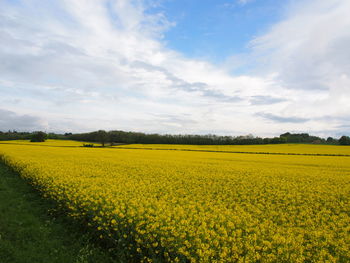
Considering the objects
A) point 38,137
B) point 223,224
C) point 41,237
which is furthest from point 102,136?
point 223,224

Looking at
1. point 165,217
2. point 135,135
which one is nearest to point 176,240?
point 165,217

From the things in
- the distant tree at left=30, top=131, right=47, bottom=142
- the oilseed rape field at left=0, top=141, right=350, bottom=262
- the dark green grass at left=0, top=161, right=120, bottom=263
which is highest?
the distant tree at left=30, top=131, right=47, bottom=142

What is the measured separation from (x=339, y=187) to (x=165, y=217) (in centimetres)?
963

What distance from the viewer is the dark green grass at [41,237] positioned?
18.7ft

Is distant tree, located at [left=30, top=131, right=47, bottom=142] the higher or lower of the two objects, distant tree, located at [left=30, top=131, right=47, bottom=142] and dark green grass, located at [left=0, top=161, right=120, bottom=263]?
the higher

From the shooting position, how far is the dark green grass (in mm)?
5715

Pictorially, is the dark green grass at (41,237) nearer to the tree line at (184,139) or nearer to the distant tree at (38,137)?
the tree line at (184,139)

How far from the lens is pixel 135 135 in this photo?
7894 centimetres

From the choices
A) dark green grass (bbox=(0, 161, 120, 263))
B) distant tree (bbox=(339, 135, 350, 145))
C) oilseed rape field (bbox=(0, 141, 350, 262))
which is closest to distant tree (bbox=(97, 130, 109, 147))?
dark green grass (bbox=(0, 161, 120, 263))

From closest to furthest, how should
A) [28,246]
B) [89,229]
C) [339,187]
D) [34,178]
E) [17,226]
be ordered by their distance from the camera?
1. [28,246]
2. [89,229]
3. [17,226]
4. [339,187]
5. [34,178]

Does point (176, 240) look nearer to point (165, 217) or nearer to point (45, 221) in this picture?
point (165, 217)

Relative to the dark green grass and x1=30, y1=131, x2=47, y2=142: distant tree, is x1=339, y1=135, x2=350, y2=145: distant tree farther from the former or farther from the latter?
x1=30, y1=131, x2=47, y2=142: distant tree

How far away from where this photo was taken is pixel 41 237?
677 cm

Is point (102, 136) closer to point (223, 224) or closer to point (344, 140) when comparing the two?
point (344, 140)
